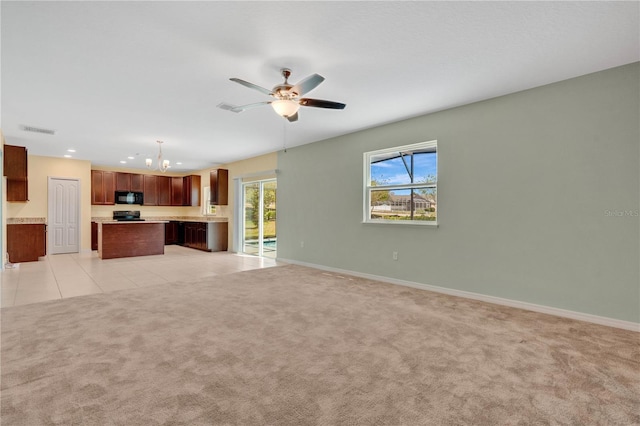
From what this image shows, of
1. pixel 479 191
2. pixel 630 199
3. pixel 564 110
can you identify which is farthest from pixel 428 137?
pixel 630 199

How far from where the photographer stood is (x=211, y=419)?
164 cm

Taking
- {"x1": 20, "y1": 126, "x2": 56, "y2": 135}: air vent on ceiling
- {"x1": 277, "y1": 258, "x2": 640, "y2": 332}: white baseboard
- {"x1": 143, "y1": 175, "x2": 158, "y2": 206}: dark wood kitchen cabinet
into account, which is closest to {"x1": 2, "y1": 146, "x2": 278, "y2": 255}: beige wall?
{"x1": 143, "y1": 175, "x2": 158, "y2": 206}: dark wood kitchen cabinet

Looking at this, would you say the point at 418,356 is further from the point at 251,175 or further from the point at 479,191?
the point at 251,175

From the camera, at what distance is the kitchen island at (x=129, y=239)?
6.98 meters

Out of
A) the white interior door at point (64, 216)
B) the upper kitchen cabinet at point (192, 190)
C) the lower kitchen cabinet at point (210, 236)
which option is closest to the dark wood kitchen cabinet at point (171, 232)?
the upper kitchen cabinet at point (192, 190)

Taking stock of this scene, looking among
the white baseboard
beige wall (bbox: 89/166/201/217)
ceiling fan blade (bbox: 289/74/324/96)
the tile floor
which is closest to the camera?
ceiling fan blade (bbox: 289/74/324/96)

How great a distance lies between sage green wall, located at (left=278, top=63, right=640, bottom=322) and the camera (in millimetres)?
2986

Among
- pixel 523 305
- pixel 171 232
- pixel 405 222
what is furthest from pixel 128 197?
pixel 523 305

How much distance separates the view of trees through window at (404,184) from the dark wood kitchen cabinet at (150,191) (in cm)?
799

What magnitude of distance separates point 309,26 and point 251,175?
18.9ft

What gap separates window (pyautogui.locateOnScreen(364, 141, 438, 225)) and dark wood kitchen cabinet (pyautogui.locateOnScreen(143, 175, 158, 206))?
26.1 ft

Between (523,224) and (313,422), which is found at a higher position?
(523,224)

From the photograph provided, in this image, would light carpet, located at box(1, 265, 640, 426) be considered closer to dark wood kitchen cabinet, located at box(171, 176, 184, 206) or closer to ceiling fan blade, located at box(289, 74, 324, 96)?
ceiling fan blade, located at box(289, 74, 324, 96)

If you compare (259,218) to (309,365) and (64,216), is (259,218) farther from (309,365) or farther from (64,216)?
(309,365)
